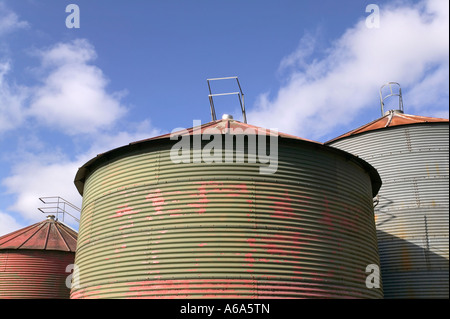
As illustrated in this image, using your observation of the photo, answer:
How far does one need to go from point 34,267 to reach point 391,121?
2054 cm

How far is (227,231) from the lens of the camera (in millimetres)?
12609

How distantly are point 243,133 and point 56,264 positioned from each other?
16900 mm

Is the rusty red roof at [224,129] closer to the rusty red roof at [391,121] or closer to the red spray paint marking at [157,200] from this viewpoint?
the red spray paint marking at [157,200]

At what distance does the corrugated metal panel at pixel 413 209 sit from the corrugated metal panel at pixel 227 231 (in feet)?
15.7

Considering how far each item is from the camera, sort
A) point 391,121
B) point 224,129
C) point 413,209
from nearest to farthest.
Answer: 1. point 224,129
2. point 413,209
3. point 391,121

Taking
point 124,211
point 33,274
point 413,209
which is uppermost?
point 413,209

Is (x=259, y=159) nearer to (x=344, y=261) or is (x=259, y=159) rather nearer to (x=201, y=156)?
(x=201, y=156)

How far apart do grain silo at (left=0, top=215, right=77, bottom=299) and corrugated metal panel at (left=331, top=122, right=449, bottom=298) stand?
17.2 metres

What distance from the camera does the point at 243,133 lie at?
13.6 meters

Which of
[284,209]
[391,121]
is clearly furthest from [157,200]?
[391,121]

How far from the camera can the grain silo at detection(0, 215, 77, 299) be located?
2455 centimetres

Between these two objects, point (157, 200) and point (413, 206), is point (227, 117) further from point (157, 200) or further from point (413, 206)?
point (413, 206)

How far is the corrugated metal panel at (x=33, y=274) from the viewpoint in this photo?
24516 millimetres
